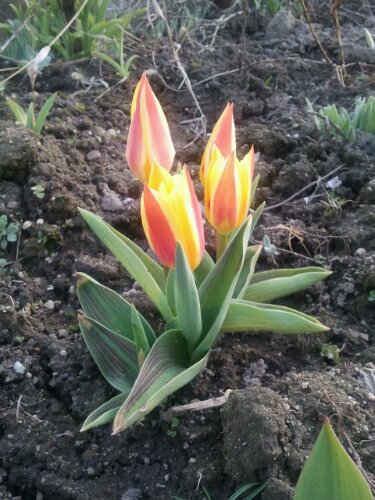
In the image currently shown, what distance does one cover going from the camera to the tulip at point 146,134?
5.01 feet

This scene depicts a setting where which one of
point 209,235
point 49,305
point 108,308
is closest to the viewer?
point 108,308

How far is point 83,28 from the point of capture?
3.04 metres

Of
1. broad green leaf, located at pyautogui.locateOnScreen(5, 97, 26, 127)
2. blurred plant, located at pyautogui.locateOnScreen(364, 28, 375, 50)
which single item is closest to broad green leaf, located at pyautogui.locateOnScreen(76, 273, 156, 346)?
broad green leaf, located at pyautogui.locateOnScreen(5, 97, 26, 127)

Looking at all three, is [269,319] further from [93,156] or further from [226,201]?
[93,156]

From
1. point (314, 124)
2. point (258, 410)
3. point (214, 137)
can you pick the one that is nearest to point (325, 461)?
point (258, 410)

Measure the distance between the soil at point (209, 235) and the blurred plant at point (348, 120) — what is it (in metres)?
0.04

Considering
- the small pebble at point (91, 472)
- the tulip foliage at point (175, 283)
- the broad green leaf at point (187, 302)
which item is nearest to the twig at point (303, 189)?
the tulip foliage at point (175, 283)

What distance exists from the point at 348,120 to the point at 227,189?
3.86ft

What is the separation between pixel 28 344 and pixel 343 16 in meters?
2.57

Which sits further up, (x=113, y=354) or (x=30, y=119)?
(x=30, y=119)

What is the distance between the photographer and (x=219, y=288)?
5.22 ft

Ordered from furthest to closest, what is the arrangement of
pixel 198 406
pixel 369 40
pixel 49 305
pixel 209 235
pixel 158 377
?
pixel 369 40 → pixel 209 235 → pixel 49 305 → pixel 198 406 → pixel 158 377

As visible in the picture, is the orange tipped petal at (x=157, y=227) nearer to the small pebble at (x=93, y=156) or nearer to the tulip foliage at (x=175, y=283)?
the tulip foliage at (x=175, y=283)

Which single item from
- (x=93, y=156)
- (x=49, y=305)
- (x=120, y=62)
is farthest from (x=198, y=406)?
(x=120, y=62)
